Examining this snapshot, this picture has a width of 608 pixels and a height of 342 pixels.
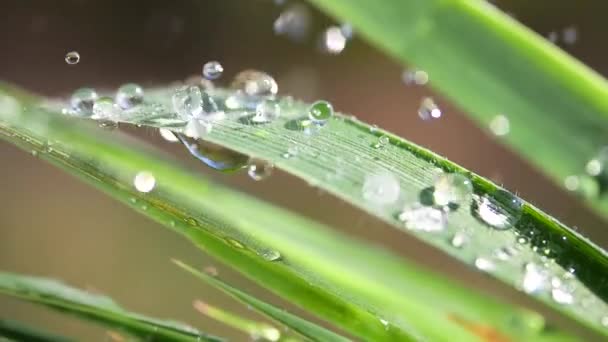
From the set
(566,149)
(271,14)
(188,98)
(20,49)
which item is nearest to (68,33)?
(20,49)

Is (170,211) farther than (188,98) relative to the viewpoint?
No

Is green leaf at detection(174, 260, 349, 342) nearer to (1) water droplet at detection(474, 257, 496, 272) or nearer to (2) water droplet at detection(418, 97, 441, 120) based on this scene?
(1) water droplet at detection(474, 257, 496, 272)

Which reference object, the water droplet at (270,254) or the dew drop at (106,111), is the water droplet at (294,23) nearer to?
the dew drop at (106,111)

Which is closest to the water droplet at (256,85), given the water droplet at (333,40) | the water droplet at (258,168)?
the water droplet at (258,168)

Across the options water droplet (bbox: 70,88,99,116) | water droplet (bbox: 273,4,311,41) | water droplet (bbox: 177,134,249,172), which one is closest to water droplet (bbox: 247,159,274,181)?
water droplet (bbox: 177,134,249,172)

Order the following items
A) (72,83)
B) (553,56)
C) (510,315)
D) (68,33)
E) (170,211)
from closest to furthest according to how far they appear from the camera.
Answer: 1. (170,211)
2. (553,56)
3. (510,315)
4. (68,33)
5. (72,83)

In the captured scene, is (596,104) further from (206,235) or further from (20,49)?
(20,49)

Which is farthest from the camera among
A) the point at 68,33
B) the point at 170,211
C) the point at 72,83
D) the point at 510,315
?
the point at 72,83
